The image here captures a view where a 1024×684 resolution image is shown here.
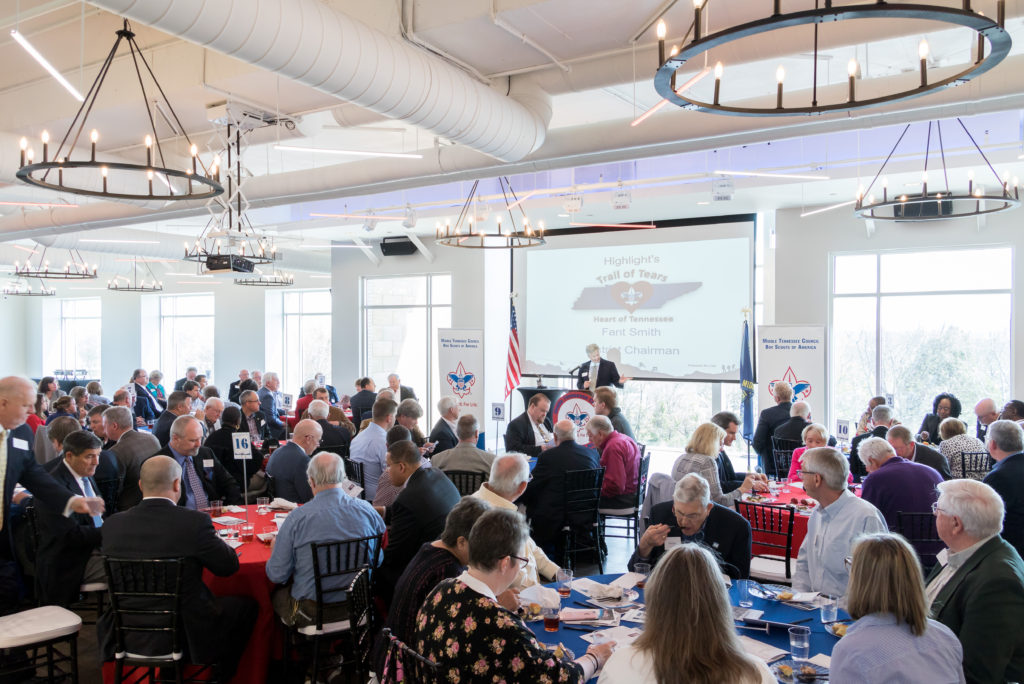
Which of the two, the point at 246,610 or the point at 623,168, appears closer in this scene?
the point at 246,610

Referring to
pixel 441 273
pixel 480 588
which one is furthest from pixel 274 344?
pixel 480 588

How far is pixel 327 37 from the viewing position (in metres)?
4.43

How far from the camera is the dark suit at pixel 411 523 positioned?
4.42m

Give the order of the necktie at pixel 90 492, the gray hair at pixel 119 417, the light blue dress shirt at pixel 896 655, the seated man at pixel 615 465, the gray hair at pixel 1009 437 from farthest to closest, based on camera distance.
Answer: the seated man at pixel 615 465 → the gray hair at pixel 119 417 → the gray hair at pixel 1009 437 → the necktie at pixel 90 492 → the light blue dress shirt at pixel 896 655

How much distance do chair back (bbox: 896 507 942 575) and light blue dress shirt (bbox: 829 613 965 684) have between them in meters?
2.86

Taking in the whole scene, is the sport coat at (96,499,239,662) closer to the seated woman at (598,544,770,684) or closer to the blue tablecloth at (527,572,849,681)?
the blue tablecloth at (527,572,849,681)

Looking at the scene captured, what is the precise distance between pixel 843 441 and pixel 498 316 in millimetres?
8499

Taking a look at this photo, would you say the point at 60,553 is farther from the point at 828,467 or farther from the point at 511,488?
the point at 828,467

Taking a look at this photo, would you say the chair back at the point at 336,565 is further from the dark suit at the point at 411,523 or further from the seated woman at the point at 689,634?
the seated woman at the point at 689,634

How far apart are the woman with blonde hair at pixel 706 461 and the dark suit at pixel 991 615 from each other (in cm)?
269

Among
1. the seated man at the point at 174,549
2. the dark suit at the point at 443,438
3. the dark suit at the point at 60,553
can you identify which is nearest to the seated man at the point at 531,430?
the dark suit at the point at 443,438

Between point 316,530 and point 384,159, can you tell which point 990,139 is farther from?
point 316,530

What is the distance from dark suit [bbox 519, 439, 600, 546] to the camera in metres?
6.35

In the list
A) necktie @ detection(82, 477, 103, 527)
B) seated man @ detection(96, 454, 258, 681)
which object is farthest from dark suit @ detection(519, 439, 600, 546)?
necktie @ detection(82, 477, 103, 527)
